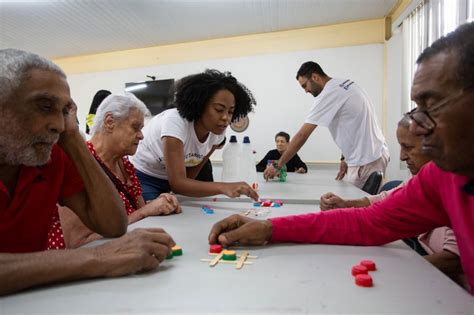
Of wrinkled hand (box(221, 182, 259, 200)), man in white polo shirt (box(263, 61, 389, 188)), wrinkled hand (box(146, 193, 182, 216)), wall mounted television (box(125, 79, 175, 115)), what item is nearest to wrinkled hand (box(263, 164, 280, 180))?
man in white polo shirt (box(263, 61, 389, 188))

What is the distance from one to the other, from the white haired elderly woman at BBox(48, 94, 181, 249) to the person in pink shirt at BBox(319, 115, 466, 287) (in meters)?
0.74

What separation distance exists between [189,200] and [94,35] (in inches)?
162

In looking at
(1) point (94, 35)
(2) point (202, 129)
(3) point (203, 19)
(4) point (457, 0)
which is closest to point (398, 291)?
(2) point (202, 129)

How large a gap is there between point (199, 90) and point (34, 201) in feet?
3.95

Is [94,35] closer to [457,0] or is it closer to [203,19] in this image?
[203,19]

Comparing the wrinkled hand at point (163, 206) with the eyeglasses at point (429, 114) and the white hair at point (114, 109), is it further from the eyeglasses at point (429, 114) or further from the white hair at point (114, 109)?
the eyeglasses at point (429, 114)

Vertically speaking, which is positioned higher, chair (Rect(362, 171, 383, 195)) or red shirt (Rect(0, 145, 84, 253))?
red shirt (Rect(0, 145, 84, 253))

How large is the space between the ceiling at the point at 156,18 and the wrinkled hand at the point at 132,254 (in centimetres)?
356

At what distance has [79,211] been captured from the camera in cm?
113

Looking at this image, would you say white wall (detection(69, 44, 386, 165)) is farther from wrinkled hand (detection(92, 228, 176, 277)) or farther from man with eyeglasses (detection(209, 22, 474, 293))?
wrinkled hand (detection(92, 228, 176, 277))

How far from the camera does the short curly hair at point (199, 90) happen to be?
194 cm

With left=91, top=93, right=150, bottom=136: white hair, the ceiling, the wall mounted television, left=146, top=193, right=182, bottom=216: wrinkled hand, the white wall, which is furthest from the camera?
the wall mounted television

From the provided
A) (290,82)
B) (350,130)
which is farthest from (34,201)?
(290,82)

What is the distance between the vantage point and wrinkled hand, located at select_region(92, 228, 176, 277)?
0.73m
